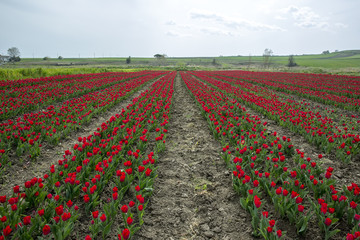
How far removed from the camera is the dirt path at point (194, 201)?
3279 mm

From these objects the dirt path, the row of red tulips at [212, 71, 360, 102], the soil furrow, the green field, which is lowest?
the dirt path

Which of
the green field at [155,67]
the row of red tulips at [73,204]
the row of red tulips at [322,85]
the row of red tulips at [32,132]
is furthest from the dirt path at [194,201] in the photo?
the green field at [155,67]

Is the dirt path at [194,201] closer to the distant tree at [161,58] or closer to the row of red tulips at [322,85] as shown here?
the row of red tulips at [322,85]

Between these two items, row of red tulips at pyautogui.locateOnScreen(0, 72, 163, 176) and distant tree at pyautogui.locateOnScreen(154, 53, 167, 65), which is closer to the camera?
row of red tulips at pyautogui.locateOnScreen(0, 72, 163, 176)

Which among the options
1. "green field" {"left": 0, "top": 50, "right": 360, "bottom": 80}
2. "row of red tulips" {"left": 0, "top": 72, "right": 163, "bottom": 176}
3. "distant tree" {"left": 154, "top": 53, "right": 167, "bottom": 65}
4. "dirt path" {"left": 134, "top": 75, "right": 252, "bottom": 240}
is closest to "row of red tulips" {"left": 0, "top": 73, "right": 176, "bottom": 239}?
"dirt path" {"left": 134, "top": 75, "right": 252, "bottom": 240}

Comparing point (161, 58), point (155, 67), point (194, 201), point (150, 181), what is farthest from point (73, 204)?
point (161, 58)

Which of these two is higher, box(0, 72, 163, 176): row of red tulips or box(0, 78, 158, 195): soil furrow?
box(0, 72, 163, 176): row of red tulips

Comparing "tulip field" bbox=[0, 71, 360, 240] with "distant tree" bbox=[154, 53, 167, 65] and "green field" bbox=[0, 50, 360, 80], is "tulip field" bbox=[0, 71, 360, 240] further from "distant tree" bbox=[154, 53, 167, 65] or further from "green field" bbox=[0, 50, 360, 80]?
"distant tree" bbox=[154, 53, 167, 65]

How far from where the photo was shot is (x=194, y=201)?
4012 mm

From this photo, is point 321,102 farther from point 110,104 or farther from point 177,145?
point 110,104

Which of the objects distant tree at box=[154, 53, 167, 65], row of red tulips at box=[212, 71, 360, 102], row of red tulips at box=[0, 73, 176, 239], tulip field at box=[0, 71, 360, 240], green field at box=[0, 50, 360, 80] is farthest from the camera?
distant tree at box=[154, 53, 167, 65]

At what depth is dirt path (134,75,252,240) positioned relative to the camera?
328 centimetres

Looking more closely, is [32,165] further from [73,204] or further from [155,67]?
[155,67]

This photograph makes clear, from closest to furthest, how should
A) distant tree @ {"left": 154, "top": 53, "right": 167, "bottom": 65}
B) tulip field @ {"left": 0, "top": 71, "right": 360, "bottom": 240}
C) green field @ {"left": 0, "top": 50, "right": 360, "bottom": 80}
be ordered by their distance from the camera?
tulip field @ {"left": 0, "top": 71, "right": 360, "bottom": 240} < green field @ {"left": 0, "top": 50, "right": 360, "bottom": 80} < distant tree @ {"left": 154, "top": 53, "right": 167, "bottom": 65}
